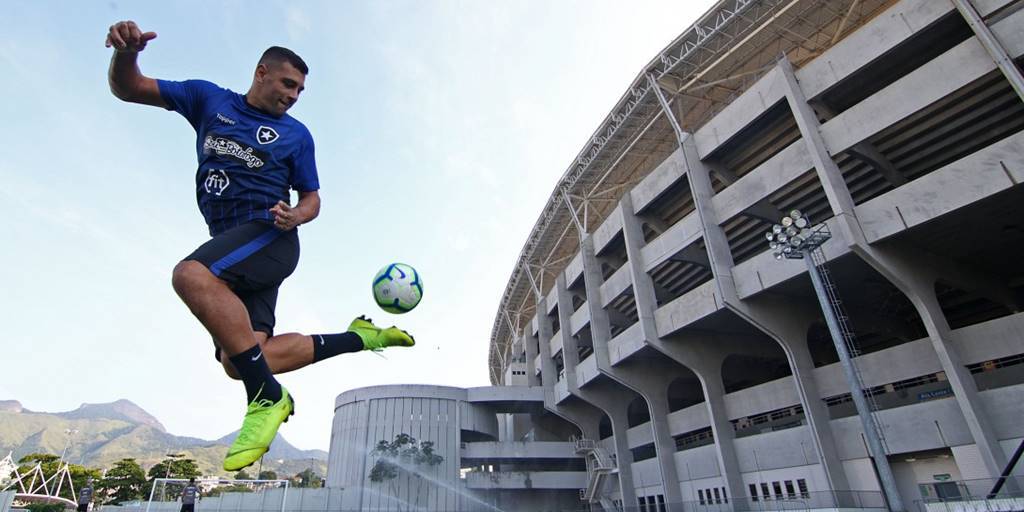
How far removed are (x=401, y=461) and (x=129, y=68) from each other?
4724 centimetres

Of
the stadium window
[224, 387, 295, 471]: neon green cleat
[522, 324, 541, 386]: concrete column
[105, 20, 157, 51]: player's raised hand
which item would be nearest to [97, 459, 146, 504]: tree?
[522, 324, 541, 386]: concrete column

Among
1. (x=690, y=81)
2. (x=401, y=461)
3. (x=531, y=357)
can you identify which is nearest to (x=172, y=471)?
(x=401, y=461)

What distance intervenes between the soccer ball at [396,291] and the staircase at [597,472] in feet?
126

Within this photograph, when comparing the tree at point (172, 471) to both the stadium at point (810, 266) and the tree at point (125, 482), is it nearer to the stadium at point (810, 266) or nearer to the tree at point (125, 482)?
the tree at point (125, 482)

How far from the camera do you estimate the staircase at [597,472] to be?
1505 inches

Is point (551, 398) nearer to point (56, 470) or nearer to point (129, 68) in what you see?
point (129, 68)

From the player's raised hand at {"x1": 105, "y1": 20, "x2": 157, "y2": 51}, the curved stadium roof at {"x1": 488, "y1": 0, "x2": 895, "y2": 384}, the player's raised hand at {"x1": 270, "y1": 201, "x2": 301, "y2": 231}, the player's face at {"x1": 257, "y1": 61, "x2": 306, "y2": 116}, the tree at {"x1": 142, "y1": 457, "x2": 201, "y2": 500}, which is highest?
the curved stadium roof at {"x1": 488, "y1": 0, "x2": 895, "y2": 384}

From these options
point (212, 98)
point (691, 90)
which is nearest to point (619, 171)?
point (691, 90)

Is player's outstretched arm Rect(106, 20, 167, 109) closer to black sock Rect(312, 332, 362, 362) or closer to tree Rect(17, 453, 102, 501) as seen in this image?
black sock Rect(312, 332, 362, 362)

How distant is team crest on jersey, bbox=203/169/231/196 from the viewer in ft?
9.93

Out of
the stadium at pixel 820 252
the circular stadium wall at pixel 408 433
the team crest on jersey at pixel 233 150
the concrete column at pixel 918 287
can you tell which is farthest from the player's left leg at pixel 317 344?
the circular stadium wall at pixel 408 433

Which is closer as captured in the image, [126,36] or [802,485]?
[126,36]

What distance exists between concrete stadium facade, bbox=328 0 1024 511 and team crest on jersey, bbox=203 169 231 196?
843 inches

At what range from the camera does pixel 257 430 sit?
251cm
